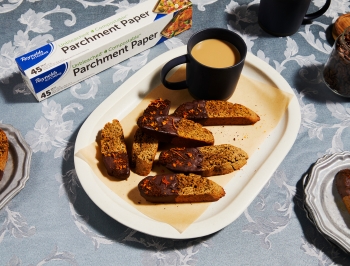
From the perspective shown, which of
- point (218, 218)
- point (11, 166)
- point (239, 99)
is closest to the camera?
point (218, 218)

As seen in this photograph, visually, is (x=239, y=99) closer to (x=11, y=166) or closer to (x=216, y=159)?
(x=216, y=159)

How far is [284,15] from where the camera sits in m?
1.27

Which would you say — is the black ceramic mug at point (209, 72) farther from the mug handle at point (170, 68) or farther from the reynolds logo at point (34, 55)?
the reynolds logo at point (34, 55)

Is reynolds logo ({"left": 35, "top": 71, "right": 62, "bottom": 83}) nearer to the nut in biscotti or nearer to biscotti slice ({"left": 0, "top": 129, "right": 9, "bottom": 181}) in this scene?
biscotti slice ({"left": 0, "top": 129, "right": 9, "bottom": 181})

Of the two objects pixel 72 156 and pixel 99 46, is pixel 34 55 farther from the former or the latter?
pixel 72 156

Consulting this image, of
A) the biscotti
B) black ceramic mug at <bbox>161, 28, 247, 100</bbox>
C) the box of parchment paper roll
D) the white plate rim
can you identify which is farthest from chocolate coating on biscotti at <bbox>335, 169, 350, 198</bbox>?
the box of parchment paper roll

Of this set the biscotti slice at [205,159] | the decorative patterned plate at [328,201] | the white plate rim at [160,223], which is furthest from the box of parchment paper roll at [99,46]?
the decorative patterned plate at [328,201]

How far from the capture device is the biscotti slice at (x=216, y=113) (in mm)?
1068

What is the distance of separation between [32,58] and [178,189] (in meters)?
0.58

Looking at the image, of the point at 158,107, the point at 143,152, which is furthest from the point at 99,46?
the point at 143,152

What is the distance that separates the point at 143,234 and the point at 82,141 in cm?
29

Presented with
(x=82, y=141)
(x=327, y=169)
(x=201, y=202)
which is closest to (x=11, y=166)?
(x=82, y=141)

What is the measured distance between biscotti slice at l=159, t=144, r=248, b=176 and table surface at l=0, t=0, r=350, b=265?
0.12m

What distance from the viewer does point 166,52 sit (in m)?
1.22
